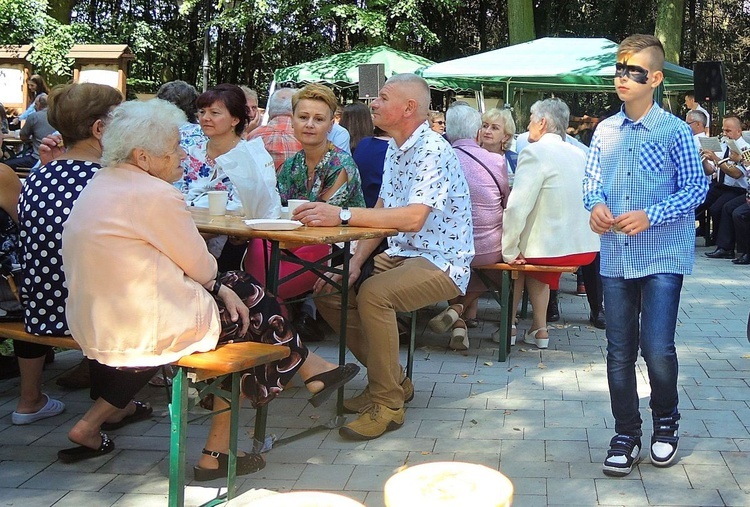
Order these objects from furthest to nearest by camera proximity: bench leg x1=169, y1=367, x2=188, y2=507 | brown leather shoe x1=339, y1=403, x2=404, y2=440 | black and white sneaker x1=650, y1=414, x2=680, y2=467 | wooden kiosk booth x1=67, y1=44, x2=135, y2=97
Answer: wooden kiosk booth x1=67, y1=44, x2=135, y2=97, brown leather shoe x1=339, y1=403, x2=404, y2=440, black and white sneaker x1=650, y1=414, x2=680, y2=467, bench leg x1=169, y1=367, x2=188, y2=507

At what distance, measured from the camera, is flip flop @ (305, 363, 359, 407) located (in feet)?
13.5

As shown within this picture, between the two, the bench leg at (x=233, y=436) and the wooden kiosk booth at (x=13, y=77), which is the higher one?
the wooden kiosk booth at (x=13, y=77)

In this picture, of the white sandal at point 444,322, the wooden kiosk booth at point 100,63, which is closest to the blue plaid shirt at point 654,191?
the white sandal at point 444,322

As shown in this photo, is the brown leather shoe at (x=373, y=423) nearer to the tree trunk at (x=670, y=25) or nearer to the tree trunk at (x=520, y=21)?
the tree trunk at (x=520, y=21)

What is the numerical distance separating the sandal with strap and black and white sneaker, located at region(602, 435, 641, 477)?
1.46 metres

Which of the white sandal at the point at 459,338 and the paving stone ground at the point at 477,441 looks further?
the white sandal at the point at 459,338

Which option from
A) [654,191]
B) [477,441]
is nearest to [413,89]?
[654,191]

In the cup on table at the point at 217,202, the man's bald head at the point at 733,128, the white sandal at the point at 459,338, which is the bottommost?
the white sandal at the point at 459,338

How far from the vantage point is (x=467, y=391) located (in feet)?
17.2

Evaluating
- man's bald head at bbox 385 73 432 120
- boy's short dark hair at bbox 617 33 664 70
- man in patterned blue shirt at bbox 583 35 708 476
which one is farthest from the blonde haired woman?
boy's short dark hair at bbox 617 33 664 70

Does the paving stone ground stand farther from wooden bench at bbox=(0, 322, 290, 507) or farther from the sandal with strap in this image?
wooden bench at bbox=(0, 322, 290, 507)

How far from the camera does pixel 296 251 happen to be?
18.3 ft

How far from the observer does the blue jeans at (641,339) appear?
377cm

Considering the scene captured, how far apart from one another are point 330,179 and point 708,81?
10.8 m
